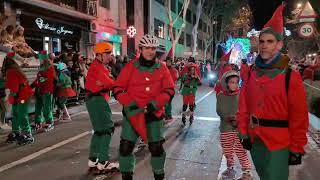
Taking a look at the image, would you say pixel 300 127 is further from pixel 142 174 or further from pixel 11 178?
pixel 11 178

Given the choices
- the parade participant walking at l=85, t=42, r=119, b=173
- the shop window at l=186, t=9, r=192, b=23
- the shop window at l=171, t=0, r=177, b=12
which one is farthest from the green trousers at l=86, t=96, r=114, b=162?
the shop window at l=186, t=9, r=192, b=23

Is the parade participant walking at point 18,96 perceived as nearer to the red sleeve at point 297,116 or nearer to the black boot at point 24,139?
the black boot at point 24,139

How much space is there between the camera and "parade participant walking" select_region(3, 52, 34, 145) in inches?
354

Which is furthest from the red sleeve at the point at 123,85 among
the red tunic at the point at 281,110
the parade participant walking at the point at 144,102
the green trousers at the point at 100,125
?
the red tunic at the point at 281,110

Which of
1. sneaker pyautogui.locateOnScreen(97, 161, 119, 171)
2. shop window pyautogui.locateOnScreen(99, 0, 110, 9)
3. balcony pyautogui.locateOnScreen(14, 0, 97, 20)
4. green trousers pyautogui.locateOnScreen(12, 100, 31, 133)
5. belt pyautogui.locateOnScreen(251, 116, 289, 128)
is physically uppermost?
shop window pyautogui.locateOnScreen(99, 0, 110, 9)

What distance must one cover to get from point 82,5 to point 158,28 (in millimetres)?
18735

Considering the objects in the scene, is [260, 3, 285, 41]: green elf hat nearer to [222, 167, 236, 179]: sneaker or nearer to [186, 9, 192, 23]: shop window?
[222, 167, 236, 179]: sneaker

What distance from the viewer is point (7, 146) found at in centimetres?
889

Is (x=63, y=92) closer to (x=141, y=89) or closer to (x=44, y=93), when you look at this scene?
(x=44, y=93)

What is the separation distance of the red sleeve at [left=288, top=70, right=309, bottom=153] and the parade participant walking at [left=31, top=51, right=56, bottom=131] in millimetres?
7748

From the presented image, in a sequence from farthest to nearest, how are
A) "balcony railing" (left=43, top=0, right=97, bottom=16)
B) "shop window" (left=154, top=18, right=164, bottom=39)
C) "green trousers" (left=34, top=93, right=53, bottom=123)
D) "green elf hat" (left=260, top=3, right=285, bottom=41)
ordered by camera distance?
"shop window" (left=154, top=18, right=164, bottom=39)
"balcony railing" (left=43, top=0, right=97, bottom=16)
"green trousers" (left=34, top=93, right=53, bottom=123)
"green elf hat" (left=260, top=3, right=285, bottom=41)

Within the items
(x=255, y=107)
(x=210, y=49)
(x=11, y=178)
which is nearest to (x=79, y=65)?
(x=11, y=178)

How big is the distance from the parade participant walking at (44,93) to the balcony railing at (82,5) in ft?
42.4

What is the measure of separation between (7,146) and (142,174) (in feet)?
11.6
